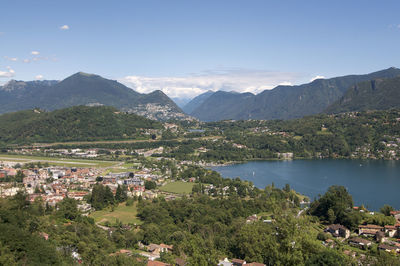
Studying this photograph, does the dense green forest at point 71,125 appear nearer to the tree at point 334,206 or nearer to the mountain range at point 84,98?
the tree at point 334,206

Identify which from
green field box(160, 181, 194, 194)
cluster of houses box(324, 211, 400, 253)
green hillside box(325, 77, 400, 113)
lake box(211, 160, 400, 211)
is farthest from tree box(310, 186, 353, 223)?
green hillside box(325, 77, 400, 113)

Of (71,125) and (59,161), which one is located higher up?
(71,125)

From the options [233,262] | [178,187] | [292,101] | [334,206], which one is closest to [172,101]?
[292,101]

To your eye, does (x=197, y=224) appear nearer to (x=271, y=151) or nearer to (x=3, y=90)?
(x=271, y=151)

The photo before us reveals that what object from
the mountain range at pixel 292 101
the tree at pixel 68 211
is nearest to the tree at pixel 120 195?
the tree at pixel 68 211

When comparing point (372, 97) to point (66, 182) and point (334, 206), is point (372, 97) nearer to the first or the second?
point (334, 206)
